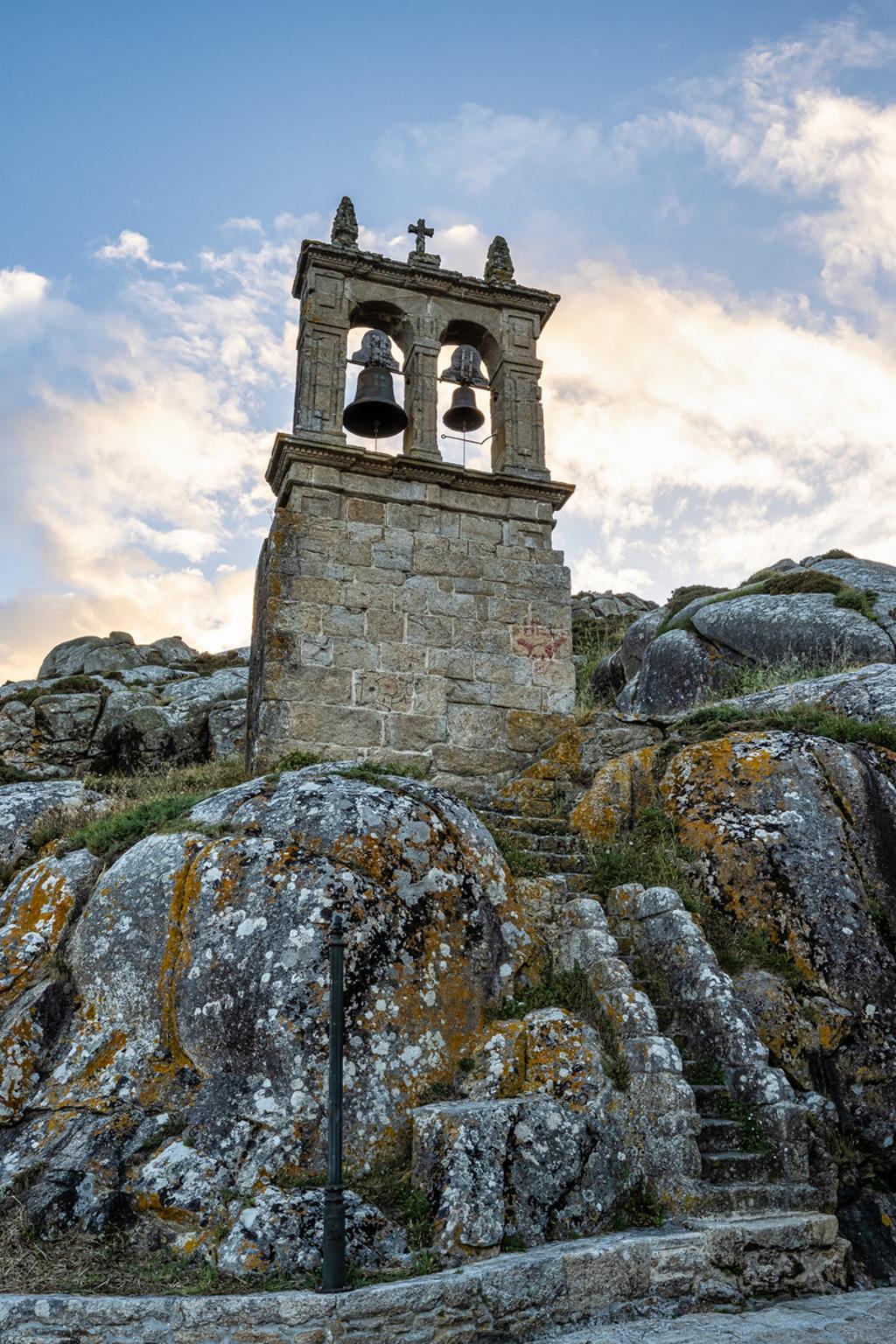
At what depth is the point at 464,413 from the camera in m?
10.8

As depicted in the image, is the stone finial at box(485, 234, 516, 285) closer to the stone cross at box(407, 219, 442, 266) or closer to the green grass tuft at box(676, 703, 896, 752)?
the stone cross at box(407, 219, 442, 266)

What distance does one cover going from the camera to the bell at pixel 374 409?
31.0ft

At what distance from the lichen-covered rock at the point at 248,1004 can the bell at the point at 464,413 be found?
19.2 ft

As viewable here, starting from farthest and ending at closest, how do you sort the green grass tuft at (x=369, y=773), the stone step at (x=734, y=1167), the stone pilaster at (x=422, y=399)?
the stone pilaster at (x=422, y=399)
the green grass tuft at (x=369, y=773)
the stone step at (x=734, y=1167)

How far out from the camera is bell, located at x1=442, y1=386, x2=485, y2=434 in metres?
10.7

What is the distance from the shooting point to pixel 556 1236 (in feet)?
14.3

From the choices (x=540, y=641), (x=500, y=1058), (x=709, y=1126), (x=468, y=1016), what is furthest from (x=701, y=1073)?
(x=540, y=641)

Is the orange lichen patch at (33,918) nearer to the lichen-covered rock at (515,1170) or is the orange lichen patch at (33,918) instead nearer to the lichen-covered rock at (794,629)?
the lichen-covered rock at (515,1170)

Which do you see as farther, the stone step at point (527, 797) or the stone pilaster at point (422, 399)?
the stone pilaster at point (422, 399)

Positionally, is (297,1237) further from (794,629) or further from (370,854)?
(794,629)

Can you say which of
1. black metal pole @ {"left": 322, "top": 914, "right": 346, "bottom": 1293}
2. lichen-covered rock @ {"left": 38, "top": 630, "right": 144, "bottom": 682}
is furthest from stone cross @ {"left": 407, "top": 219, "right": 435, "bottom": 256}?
lichen-covered rock @ {"left": 38, "top": 630, "right": 144, "bottom": 682}

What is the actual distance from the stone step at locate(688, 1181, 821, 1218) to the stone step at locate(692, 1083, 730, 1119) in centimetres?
39

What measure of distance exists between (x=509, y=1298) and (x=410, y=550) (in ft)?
20.7

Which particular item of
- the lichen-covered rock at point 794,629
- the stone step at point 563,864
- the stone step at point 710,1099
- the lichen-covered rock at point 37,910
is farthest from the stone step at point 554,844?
the lichen-covered rock at point 794,629
